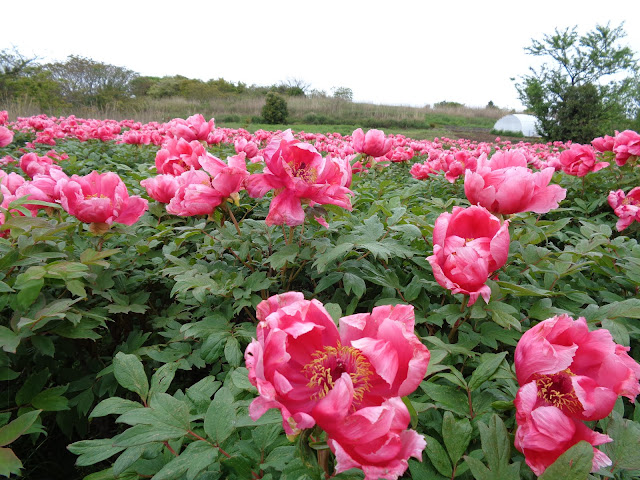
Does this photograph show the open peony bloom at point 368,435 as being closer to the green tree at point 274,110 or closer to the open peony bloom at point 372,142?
the open peony bloom at point 372,142

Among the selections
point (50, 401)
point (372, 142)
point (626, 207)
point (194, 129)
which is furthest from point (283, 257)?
point (626, 207)

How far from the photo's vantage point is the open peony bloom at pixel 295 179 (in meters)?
1.03

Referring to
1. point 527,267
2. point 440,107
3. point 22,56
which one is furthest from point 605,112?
point 22,56

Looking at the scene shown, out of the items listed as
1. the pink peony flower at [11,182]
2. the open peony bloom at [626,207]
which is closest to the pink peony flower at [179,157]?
the pink peony flower at [11,182]

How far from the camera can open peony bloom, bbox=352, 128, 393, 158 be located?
2092 millimetres

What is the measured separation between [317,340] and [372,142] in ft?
5.42

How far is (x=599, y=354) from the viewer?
2.28 ft

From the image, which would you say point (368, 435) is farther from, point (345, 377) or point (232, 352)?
point (232, 352)

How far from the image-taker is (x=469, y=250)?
89cm

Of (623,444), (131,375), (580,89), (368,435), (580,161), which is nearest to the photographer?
(368,435)

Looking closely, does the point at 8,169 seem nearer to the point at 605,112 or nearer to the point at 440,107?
the point at 605,112

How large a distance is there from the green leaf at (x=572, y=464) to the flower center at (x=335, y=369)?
311mm

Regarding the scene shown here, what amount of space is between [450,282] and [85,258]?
43.2 inches

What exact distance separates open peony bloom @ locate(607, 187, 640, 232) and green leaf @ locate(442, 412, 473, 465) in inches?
70.6
